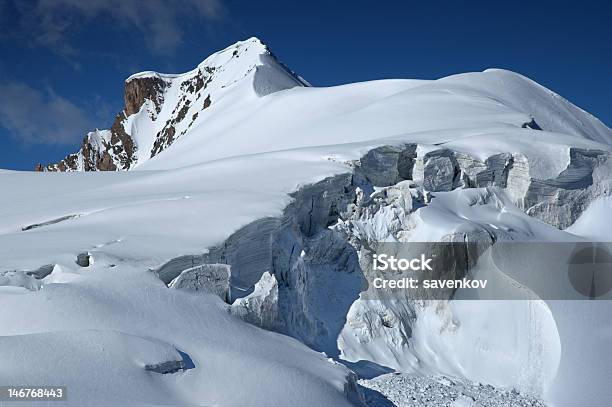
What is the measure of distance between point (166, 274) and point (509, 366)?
8202 mm

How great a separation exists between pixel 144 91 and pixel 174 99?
798cm

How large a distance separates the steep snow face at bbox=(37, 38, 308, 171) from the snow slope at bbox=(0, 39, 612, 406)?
3615 cm

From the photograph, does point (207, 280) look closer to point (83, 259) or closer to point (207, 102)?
point (83, 259)

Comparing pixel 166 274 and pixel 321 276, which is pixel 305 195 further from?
pixel 166 274

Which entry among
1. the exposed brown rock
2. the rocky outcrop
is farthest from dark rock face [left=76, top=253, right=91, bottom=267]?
the exposed brown rock

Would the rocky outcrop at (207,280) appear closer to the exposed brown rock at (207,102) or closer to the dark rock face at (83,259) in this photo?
the dark rock face at (83,259)

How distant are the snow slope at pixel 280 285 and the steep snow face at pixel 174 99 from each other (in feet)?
119

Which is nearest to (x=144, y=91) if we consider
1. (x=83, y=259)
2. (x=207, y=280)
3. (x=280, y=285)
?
(x=280, y=285)

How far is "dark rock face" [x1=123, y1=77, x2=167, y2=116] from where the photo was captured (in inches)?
3607

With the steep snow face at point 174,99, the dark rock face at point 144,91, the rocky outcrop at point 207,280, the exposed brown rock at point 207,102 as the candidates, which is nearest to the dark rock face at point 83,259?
the rocky outcrop at point 207,280

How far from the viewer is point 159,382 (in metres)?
8.01

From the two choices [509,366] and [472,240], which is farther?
[472,240]

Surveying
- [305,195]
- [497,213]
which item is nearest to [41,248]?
[305,195]

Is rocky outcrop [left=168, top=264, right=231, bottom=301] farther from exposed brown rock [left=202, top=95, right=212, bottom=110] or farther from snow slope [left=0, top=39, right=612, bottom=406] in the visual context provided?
exposed brown rock [left=202, top=95, right=212, bottom=110]
